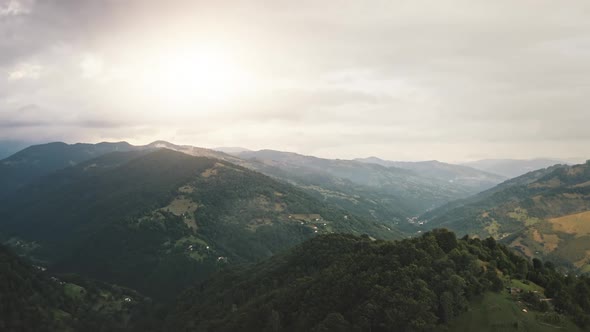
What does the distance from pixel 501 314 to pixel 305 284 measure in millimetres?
75263

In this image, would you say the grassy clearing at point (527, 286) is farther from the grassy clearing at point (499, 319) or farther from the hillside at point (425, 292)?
the grassy clearing at point (499, 319)

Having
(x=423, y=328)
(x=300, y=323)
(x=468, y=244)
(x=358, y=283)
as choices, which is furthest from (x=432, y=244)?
(x=300, y=323)

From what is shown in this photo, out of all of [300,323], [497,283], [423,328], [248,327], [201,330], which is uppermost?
[497,283]

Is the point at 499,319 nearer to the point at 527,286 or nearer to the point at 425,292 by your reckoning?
the point at 425,292

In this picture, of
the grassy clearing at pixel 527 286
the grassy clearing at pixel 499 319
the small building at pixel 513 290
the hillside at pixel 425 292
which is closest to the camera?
the grassy clearing at pixel 499 319

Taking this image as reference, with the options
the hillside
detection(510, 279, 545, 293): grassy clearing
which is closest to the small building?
detection(510, 279, 545, 293): grassy clearing

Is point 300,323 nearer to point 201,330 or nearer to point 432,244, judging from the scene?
point 432,244

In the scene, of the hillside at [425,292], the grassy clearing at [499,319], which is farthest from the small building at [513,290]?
the grassy clearing at [499,319]

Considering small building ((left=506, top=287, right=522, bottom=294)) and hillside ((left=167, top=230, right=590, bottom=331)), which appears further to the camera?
small building ((left=506, top=287, right=522, bottom=294))

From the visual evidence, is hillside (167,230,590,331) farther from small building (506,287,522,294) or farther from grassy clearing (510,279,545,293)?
small building (506,287,522,294)

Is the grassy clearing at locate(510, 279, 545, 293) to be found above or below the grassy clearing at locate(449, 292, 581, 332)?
above

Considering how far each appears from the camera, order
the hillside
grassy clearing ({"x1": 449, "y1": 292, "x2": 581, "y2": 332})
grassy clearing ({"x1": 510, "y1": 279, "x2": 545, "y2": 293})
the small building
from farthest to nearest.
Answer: grassy clearing ({"x1": 510, "y1": 279, "x2": 545, "y2": 293}), the small building, the hillside, grassy clearing ({"x1": 449, "y1": 292, "x2": 581, "y2": 332})

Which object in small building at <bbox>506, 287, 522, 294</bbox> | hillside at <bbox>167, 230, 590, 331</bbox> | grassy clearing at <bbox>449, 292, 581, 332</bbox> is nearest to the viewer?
grassy clearing at <bbox>449, 292, 581, 332</bbox>

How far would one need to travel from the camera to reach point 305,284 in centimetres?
15312
